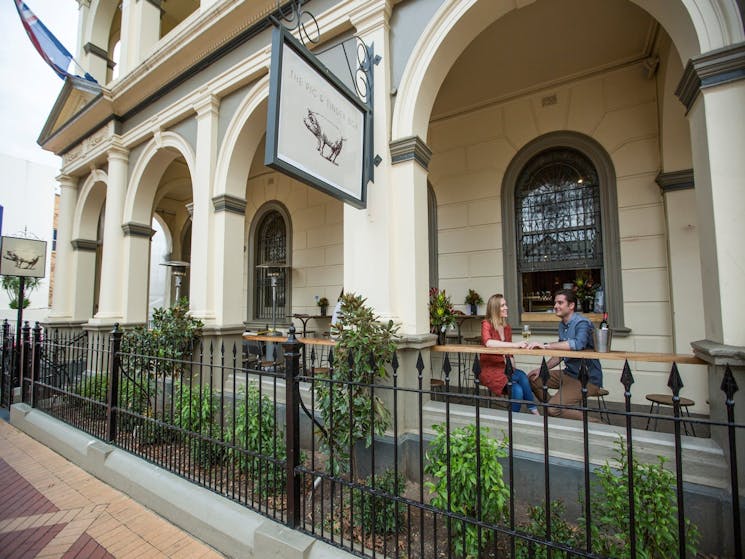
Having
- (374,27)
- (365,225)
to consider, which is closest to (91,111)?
(374,27)

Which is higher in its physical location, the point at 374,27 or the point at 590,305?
the point at 374,27

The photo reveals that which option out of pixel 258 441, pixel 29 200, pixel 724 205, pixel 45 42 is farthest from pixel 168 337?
pixel 29 200

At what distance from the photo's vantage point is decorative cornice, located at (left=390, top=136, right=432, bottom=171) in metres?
4.04

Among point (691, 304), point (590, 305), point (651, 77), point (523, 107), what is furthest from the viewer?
point (523, 107)

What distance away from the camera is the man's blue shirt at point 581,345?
11.7 feet

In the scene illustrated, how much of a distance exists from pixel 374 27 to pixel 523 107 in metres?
3.12

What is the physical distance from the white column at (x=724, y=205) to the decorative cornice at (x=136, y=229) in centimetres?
921

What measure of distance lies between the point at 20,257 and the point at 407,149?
810 cm

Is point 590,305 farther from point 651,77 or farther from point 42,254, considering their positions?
point 42,254

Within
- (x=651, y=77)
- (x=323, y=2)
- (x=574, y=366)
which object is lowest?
(x=574, y=366)

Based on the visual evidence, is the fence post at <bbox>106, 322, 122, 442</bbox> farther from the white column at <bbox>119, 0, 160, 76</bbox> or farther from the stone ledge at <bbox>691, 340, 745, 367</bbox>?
the white column at <bbox>119, 0, 160, 76</bbox>

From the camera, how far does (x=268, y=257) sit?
32.2ft

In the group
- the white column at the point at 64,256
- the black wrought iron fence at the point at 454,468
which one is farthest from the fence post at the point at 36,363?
the white column at the point at 64,256

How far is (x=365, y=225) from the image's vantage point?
13.9 ft
